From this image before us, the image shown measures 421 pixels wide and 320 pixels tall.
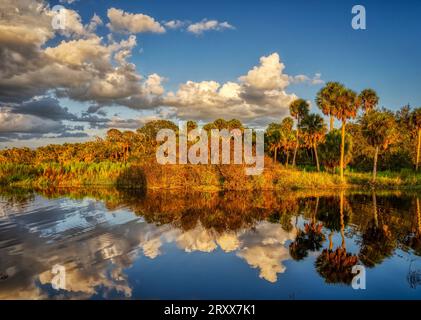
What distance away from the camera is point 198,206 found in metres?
22.8

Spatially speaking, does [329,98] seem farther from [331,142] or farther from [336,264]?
[336,264]

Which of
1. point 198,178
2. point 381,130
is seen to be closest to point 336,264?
point 198,178

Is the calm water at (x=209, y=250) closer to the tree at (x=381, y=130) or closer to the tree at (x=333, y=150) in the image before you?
the tree at (x=381, y=130)

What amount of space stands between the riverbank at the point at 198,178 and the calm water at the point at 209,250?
897 cm

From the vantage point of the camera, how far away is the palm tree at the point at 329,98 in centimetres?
3809

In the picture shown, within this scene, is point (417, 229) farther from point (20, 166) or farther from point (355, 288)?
point (20, 166)

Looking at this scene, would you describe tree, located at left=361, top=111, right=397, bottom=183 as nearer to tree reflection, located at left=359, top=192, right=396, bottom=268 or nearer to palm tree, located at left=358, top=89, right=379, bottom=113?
palm tree, located at left=358, top=89, right=379, bottom=113

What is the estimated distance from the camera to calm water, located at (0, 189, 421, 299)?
30.1ft

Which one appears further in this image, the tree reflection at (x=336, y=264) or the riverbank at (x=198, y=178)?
the riverbank at (x=198, y=178)

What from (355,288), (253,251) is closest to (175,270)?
(253,251)

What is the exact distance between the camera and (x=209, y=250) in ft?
42.6

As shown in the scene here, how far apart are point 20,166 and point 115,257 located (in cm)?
3893

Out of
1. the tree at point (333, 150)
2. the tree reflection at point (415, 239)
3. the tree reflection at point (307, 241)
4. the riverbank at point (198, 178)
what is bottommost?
the tree reflection at point (307, 241)

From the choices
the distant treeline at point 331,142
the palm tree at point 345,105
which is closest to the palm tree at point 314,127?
the distant treeline at point 331,142
